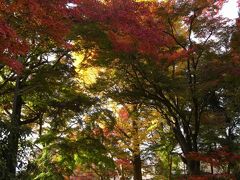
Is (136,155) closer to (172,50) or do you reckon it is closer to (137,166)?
(137,166)

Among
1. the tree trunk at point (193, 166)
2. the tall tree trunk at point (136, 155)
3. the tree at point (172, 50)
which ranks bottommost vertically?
the tree trunk at point (193, 166)

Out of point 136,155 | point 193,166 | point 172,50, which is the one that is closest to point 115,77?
point 172,50

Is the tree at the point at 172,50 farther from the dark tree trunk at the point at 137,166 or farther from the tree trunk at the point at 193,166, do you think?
the dark tree trunk at the point at 137,166

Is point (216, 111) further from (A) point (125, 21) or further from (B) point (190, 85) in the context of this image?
(A) point (125, 21)

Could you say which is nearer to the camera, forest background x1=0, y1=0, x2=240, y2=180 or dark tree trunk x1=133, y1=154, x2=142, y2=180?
forest background x1=0, y1=0, x2=240, y2=180

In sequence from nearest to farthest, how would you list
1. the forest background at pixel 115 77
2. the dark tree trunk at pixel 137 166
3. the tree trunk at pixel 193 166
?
1. the forest background at pixel 115 77
2. the tree trunk at pixel 193 166
3. the dark tree trunk at pixel 137 166

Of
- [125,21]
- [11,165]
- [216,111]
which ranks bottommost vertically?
[11,165]

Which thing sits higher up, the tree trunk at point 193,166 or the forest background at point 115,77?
the forest background at point 115,77

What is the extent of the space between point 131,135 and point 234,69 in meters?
9.17

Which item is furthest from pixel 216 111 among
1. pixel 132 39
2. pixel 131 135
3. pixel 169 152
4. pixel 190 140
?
pixel 132 39

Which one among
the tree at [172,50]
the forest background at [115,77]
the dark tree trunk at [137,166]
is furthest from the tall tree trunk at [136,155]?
the tree at [172,50]

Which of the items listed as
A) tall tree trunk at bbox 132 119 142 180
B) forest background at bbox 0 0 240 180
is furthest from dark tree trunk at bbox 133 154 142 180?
forest background at bbox 0 0 240 180

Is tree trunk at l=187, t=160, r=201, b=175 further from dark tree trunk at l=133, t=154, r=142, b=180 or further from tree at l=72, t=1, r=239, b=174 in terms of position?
dark tree trunk at l=133, t=154, r=142, b=180

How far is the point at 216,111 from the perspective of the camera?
1755 centimetres
